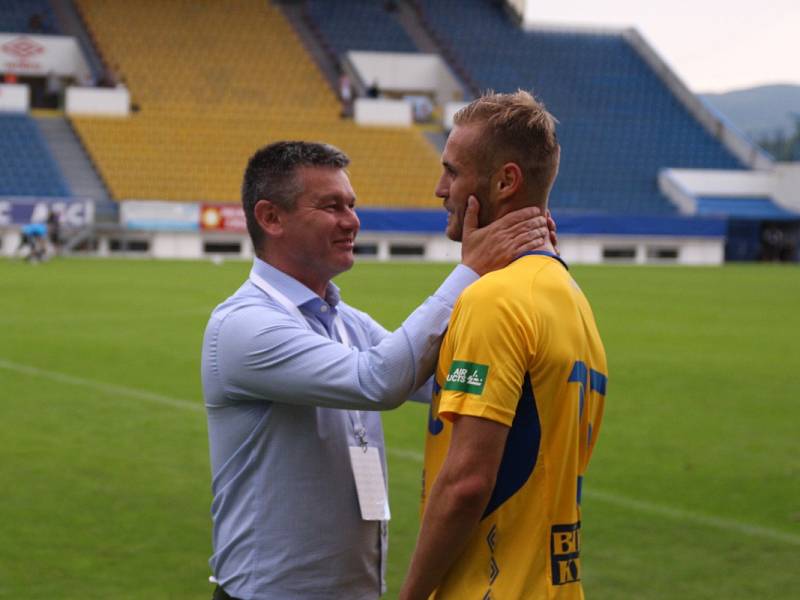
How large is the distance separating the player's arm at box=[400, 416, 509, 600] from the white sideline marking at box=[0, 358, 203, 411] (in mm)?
8400

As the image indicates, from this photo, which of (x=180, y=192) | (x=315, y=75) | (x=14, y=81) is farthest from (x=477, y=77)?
(x=14, y=81)

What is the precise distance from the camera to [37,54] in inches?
1780

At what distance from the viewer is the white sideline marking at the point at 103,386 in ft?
36.6

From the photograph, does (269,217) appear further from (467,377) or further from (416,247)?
(416,247)

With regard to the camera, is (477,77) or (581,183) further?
(477,77)

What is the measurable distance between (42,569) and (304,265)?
3.41 meters

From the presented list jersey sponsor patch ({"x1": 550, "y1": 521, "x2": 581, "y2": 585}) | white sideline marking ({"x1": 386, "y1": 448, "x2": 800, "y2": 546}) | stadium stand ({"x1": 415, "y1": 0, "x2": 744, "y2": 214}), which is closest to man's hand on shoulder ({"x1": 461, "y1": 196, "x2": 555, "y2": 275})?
jersey sponsor patch ({"x1": 550, "y1": 521, "x2": 581, "y2": 585})

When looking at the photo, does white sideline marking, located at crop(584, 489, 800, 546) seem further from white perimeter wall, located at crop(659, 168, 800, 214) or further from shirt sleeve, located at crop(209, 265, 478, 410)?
white perimeter wall, located at crop(659, 168, 800, 214)

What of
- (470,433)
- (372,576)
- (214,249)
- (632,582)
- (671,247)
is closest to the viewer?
(470,433)

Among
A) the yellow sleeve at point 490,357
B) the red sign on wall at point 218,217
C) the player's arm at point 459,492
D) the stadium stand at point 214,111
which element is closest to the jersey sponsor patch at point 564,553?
the player's arm at point 459,492

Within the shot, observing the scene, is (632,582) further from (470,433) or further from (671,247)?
(671,247)

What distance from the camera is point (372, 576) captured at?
337cm

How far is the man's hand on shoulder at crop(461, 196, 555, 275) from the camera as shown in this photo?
274 centimetres

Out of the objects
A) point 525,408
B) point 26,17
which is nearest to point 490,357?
point 525,408
